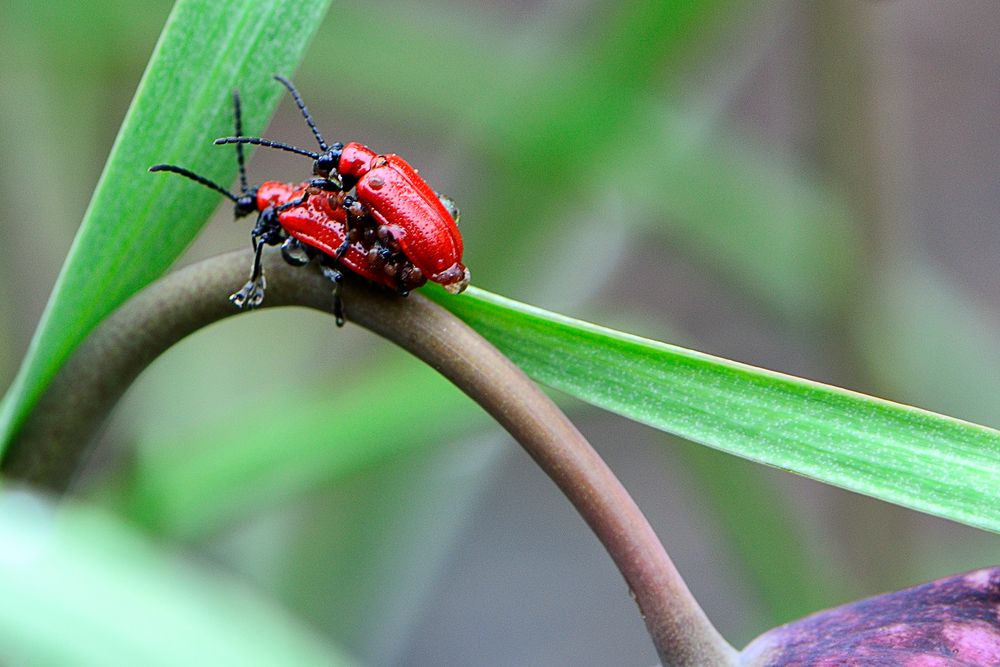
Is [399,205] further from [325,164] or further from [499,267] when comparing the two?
[499,267]

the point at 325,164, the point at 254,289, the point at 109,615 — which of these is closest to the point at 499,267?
the point at 325,164

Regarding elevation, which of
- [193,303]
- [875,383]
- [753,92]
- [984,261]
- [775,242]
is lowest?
[193,303]

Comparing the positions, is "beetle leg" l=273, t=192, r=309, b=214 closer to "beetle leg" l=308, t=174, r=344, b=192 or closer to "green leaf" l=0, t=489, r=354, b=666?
"beetle leg" l=308, t=174, r=344, b=192

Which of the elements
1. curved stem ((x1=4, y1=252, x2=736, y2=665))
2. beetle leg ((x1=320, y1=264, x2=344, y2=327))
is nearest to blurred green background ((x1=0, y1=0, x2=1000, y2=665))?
curved stem ((x1=4, y1=252, x2=736, y2=665))

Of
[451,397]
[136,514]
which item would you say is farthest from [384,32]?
[136,514]

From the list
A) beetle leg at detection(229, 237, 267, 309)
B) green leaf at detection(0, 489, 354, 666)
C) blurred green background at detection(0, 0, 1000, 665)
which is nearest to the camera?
green leaf at detection(0, 489, 354, 666)

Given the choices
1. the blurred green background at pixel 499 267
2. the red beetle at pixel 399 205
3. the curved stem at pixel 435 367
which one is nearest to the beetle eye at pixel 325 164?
the red beetle at pixel 399 205

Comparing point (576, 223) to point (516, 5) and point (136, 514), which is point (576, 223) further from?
point (516, 5)

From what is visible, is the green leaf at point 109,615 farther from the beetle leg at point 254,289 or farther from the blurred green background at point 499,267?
the blurred green background at point 499,267
